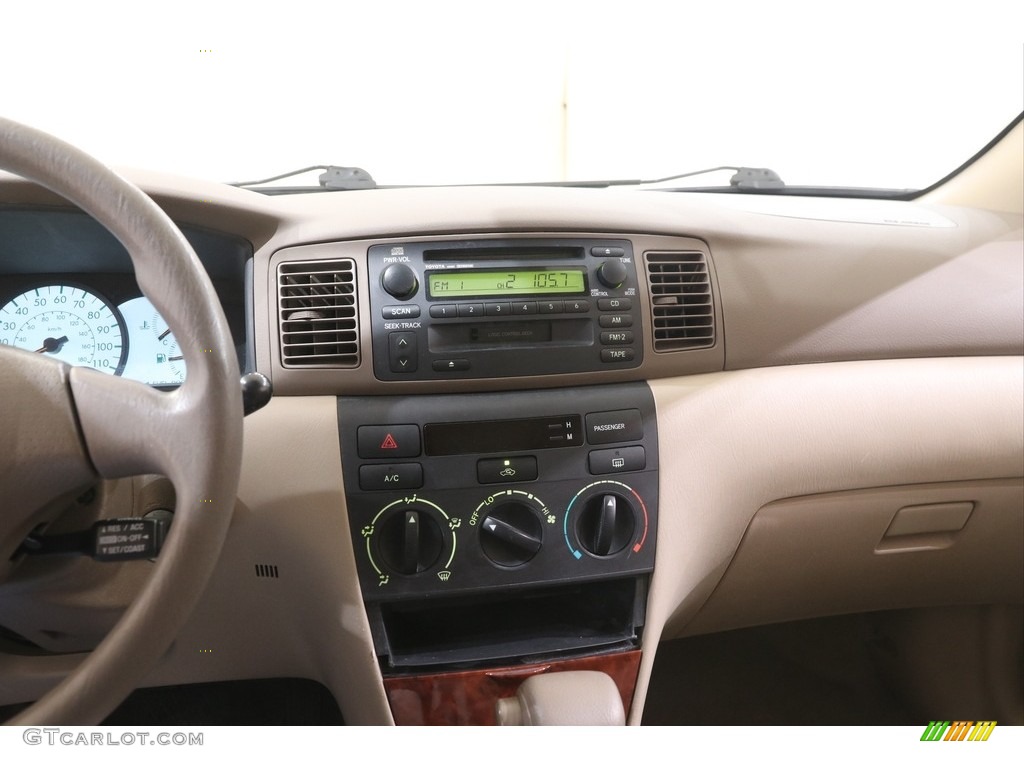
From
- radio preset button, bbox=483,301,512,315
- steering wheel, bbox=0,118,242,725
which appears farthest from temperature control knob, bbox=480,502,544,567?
steering wheel, bbox=0,118,242,725

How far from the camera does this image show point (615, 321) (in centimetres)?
93

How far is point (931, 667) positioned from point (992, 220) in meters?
0.85

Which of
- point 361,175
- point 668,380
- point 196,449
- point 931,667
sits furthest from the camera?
point 931,667

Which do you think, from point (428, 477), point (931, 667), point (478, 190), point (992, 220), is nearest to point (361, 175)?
point (478, 190)

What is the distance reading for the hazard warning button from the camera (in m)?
0.84

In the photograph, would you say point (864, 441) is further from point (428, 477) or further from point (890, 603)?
point (428, 477)

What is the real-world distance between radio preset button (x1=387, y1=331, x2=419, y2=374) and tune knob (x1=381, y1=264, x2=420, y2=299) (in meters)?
0.05

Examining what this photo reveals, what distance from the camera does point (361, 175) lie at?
1157mm

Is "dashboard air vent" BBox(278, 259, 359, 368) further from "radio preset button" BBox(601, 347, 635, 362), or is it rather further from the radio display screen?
"radio preset button" BBox(601, 347, 635, 362)

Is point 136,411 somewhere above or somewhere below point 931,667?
above

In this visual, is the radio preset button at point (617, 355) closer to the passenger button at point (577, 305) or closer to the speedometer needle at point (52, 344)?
the passenger button at point (577, 305)

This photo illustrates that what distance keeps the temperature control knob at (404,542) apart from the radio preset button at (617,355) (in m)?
0.30

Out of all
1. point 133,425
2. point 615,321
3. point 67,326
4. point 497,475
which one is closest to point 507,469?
point 497,475

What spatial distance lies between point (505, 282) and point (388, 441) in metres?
0.25
